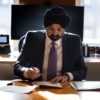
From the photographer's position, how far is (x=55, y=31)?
2.55 metres

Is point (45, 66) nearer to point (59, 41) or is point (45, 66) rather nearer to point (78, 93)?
point (59, 41)

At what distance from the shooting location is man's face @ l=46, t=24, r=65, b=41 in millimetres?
2541

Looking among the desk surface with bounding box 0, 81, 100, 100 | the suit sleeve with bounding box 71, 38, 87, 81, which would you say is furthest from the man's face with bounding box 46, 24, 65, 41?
the desk surface with bounding box 0, 81, 100, 100

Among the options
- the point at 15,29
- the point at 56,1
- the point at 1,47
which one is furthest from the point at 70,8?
the point at 1,47

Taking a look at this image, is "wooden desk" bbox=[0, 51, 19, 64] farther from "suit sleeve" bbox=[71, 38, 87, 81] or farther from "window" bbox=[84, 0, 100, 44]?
"window" bbox=[84, 0, 100, 44]

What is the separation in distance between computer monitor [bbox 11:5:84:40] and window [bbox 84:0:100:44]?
0.34 metres

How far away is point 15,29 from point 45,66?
135 centimetres

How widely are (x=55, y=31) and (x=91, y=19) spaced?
1802 millimetres

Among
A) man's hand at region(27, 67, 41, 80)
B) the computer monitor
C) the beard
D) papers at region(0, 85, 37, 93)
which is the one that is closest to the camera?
papers at region(0, 85, 37, 93)

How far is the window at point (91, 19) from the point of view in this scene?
4.23 meters

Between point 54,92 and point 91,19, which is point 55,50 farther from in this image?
point 91,19

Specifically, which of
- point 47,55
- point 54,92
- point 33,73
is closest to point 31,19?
point 47,55

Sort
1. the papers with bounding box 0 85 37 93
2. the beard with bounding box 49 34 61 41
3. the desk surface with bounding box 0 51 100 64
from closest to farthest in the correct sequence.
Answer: the papers with bounding box 0 85 37 93 → the beard with bounding box 49 34 61 41 → the desk surface with bounding box 0 51 100 64

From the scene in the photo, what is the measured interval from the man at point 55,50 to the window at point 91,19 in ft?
4.84
